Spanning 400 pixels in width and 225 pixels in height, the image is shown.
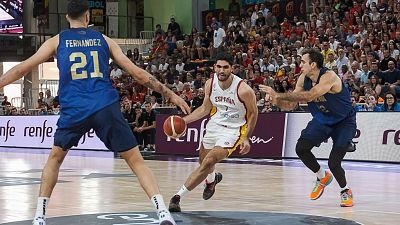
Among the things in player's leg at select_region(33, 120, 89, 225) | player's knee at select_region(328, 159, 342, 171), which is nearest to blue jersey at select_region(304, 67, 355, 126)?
player's knee at select_region(328, 159, 342, 171)

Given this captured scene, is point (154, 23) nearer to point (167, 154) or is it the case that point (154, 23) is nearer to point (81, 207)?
point (167, 154)

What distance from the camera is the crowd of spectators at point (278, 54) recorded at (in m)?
20.7

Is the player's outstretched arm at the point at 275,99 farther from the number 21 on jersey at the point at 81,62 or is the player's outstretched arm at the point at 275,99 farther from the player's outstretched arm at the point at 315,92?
the number 21 on jersey at the point at 81,62

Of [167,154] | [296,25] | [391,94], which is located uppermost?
[296,25]

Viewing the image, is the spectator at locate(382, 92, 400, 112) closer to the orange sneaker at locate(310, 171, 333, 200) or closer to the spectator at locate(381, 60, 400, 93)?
the spectator at locate(381, 60, 400, 93)

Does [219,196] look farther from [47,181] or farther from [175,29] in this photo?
[175,29]

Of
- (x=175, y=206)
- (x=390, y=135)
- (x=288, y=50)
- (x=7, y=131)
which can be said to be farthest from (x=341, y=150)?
(x=7, y=131)

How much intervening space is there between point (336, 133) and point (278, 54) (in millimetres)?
15319

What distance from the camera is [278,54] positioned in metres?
25.4

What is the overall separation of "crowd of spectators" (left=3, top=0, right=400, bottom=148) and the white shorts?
9246 millimetres

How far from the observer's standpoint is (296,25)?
27328 millimetres

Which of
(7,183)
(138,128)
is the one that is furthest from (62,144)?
(138,128)

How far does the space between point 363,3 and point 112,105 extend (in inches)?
778

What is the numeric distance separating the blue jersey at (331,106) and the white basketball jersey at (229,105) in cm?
Result: 100
